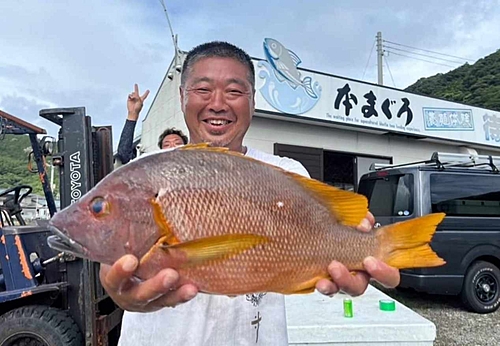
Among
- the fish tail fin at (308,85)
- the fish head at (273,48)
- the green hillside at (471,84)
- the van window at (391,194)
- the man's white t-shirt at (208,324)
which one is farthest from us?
the green hillside at (471,84)

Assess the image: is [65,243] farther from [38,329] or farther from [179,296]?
[38,329]

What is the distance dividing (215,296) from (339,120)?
28.7 feet

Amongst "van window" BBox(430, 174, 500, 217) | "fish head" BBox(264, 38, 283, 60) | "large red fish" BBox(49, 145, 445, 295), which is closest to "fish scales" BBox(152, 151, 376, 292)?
"large red fish" BBox(49, 145, 445, 295)

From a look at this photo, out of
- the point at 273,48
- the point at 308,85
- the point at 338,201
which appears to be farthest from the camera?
the point at 308,85

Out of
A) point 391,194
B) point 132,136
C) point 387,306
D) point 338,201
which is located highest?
point 132,136

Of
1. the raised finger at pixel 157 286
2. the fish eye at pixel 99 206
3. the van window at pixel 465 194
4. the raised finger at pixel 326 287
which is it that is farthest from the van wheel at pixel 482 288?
the fish eye at pixel 99 206

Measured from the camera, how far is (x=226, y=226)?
1190 mm

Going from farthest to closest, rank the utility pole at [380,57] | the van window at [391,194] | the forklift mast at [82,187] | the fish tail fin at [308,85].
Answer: the utility pole at [380,57] < the fish tail fin at [308,85] < the van window at [391,194] < the forklift mast at [82,187]

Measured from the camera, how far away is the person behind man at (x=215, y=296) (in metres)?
1.35

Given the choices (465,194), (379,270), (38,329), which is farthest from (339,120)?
(379,270)

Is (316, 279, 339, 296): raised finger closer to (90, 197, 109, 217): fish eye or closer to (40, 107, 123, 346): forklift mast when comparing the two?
(90, 197, 109, 217): fish eye

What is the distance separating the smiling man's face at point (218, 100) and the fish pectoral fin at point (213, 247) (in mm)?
533

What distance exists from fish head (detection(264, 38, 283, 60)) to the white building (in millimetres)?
20

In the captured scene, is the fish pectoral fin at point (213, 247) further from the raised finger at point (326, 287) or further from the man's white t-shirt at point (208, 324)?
the man's white t-shirt at point (208, 324)
